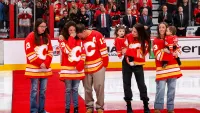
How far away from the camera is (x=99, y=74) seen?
897cm

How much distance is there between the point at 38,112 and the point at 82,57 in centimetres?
117

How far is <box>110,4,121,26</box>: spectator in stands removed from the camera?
19.2 metres

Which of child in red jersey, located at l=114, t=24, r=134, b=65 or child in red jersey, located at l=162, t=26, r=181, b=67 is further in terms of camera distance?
child in red jersey, located at l=114, t=24, r=134, b=65

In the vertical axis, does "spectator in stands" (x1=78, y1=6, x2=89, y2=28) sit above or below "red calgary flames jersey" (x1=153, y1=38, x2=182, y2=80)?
above

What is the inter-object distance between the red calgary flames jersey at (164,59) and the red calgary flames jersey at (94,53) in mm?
843

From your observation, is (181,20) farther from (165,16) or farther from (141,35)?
(141,35)

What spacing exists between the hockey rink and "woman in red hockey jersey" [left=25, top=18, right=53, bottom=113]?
3.82 ft

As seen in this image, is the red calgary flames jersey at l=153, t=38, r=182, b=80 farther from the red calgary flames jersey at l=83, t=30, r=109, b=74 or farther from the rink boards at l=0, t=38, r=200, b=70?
the rink boards at l=0, t=38, r=200, b=70

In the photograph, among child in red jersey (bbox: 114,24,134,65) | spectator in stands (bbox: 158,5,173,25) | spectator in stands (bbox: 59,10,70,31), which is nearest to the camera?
child in red jersey (bbox: 114,24,134,65)

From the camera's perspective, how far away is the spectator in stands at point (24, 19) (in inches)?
699

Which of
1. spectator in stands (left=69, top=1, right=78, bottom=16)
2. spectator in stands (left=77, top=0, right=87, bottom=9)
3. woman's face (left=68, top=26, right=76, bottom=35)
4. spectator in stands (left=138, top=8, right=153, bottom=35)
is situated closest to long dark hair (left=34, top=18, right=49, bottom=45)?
woman's face (left=68, top=26, right=76, bottom=35)

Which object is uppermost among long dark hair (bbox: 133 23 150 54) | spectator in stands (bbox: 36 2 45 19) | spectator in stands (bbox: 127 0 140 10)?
spectator in stands (bbox: 127 0 140 10)

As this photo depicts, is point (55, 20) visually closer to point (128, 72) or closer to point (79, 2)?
point (79, 2)

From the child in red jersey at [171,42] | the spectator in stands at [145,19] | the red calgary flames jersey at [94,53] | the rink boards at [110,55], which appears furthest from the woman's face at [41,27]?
the spectator in stands at [145,19]
